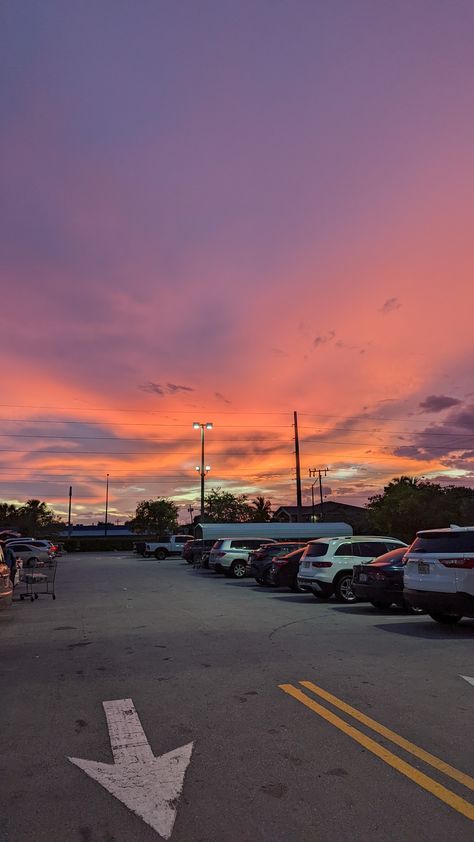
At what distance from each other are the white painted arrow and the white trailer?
30.2 m

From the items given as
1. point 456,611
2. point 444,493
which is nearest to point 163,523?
point 444,493

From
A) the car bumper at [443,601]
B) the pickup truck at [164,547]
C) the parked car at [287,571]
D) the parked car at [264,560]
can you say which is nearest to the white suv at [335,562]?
the parked car at [287,571]

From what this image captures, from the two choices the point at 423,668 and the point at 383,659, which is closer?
the point at 423,668

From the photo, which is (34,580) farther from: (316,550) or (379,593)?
(379,593)

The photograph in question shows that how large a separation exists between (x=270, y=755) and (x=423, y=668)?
3436 mm

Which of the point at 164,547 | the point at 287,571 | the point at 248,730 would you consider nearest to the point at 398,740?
the point at 248,730

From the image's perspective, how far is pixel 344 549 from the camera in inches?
585

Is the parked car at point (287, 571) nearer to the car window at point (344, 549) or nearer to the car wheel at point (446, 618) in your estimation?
the car window at point (344, 549)

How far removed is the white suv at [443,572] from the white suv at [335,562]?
4215 millimetres

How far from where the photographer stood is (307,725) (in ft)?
16.4

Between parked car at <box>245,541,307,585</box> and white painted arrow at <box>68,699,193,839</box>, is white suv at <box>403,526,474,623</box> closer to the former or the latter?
white painted arrow at <box>68,699,193,839</box>

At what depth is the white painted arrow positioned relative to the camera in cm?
354

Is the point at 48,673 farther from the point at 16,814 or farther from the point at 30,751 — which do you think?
the point at 16,814

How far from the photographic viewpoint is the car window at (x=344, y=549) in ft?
48.2
